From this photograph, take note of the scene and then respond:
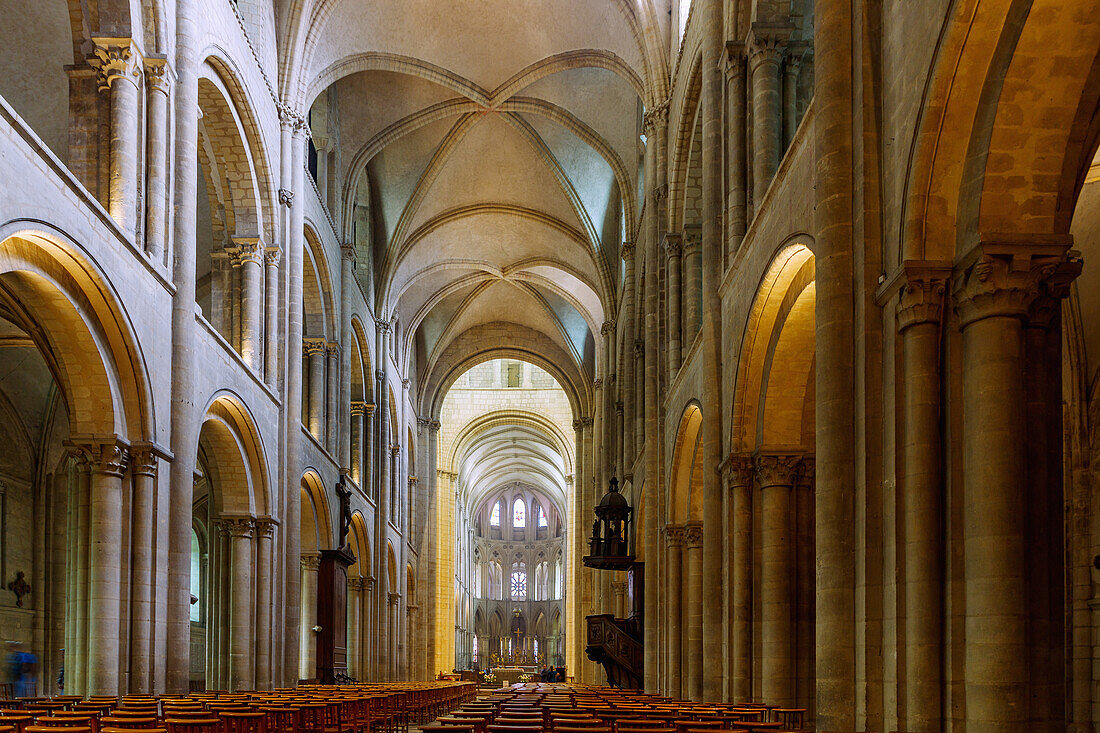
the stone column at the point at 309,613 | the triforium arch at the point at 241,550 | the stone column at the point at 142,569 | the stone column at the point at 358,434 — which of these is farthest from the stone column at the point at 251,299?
the stone column at the point at 358,434

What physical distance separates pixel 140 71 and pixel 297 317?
8.70 meters

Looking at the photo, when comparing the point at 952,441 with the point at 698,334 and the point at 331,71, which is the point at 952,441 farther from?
the point at 331,71

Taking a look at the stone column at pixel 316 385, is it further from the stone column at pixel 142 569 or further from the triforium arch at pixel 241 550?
the stone column at pixel 142 569

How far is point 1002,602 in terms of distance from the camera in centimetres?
772

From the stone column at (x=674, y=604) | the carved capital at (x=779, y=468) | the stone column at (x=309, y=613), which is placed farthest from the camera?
the stone column at (x=309, y=613)

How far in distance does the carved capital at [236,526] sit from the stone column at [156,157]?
6.63 metres

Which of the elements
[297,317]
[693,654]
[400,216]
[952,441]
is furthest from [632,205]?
[952,441]

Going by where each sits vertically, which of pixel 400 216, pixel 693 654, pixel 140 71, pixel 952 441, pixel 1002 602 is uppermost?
pixel 400 216

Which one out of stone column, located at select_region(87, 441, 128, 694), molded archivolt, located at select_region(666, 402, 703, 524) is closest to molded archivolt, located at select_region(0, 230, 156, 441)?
stone column, located at select_region(87, 441, 128, 694)

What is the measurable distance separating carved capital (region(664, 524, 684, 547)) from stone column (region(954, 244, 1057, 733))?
45.1 feet

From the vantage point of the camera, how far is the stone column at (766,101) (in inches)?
576

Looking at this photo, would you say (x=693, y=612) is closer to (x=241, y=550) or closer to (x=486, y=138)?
(x=241, y=550)

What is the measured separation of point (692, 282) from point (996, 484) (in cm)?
1354

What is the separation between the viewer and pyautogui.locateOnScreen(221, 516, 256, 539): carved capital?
20172 millimetres
